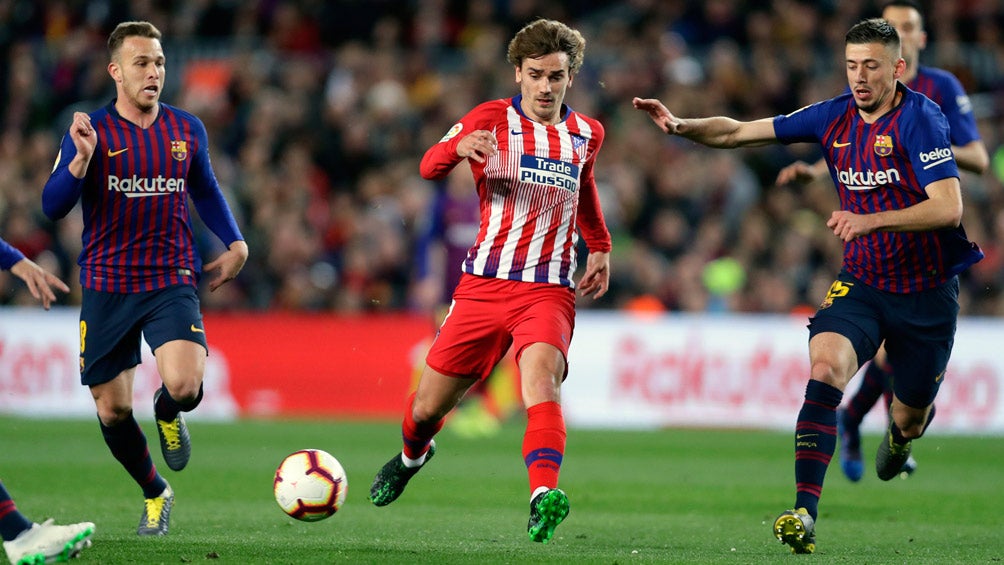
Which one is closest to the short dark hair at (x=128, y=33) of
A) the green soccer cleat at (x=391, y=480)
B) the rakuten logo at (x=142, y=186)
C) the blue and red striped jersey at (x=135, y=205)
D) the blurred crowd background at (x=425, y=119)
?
the blue and red striped jersey at (x=135, y=205)

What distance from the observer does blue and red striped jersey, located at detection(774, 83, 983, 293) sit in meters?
6.79

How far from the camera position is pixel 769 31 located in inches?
750

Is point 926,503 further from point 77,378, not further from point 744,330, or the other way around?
point 77,378

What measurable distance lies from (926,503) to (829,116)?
3.36 m

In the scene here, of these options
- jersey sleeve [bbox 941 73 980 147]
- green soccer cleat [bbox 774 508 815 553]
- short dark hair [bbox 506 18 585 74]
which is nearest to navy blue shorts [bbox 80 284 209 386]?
short dark hair [bbox 506 18 585 74]

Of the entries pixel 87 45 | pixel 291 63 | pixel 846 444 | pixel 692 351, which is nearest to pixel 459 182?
pixel 692 351

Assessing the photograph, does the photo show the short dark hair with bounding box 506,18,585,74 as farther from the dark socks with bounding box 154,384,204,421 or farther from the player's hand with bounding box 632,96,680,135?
the dark socks with bounding box 154,384,204,421

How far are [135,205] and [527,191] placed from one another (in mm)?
2047

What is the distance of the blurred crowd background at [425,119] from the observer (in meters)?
16.3

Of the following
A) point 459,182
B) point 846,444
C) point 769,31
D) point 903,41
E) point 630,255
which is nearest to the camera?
point 903,41

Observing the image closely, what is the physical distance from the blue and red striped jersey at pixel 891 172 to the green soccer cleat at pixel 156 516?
3714 millimetres

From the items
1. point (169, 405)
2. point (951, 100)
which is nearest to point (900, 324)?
point (951, 100)

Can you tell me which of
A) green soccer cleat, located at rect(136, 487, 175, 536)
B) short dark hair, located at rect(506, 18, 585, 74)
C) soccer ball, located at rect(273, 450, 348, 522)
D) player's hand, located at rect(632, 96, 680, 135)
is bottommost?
green soccer cleat, located at rect(136, 487, 175, 536)

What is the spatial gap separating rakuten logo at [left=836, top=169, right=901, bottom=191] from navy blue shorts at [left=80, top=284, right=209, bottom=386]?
11.0 ft
